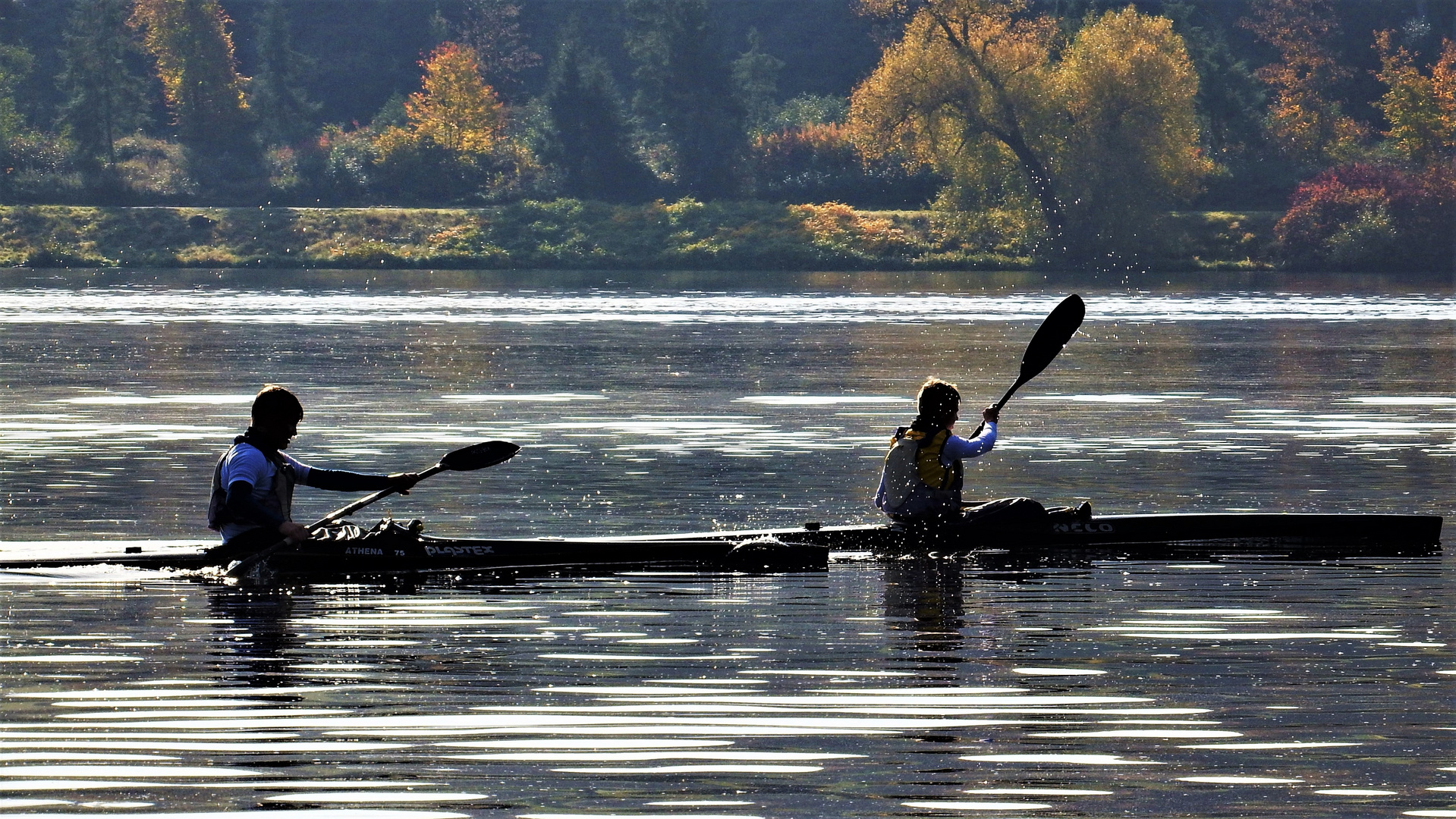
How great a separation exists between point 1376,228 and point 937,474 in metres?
76.0

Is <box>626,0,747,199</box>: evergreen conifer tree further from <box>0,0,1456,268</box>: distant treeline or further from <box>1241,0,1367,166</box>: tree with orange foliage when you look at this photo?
<box>1241,0,1367,166</box>: tree with orange foliage

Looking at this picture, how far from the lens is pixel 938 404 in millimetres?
17891

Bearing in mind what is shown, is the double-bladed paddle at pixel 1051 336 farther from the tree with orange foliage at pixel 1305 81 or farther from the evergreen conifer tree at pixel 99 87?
the evergreen conifer tree at pixel 99 87

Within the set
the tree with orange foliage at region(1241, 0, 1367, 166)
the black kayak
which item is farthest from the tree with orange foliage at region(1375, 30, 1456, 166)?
the black kayak

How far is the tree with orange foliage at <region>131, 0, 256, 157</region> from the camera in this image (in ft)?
362

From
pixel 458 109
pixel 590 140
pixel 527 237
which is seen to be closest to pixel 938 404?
pixel 527 237

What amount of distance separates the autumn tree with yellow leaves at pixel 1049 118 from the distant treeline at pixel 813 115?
9 centimetres

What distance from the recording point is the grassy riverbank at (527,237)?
96500mm

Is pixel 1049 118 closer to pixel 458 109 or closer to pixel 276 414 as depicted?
pixel 458 109

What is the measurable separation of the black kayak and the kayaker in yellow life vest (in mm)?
101

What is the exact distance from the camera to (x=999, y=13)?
307 feet

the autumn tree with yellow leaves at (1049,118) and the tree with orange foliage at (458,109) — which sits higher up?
the tree with orange foliage at (458,109)

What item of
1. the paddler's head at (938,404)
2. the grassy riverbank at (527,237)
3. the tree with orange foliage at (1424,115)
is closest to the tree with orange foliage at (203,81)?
the grassy riverbank at (527,237)

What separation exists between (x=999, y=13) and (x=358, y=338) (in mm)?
47958
